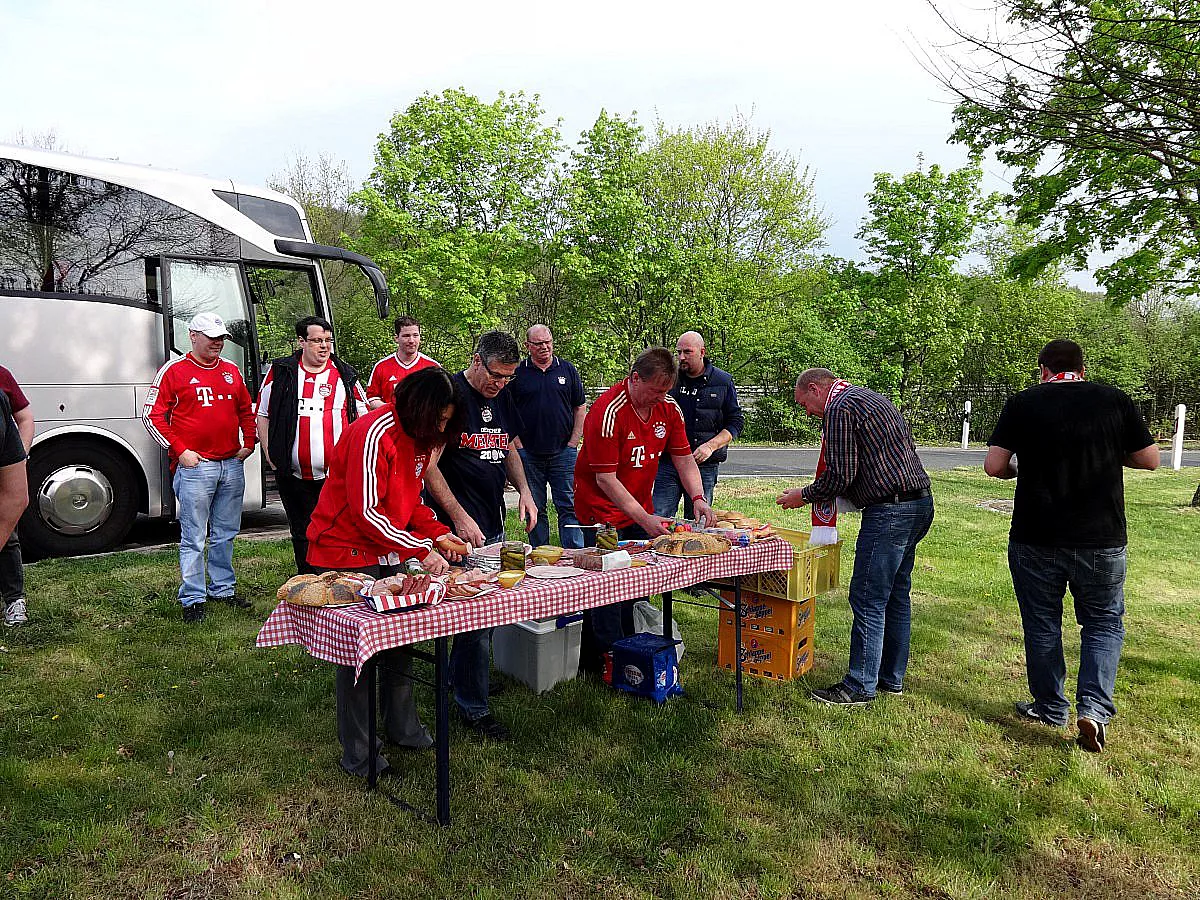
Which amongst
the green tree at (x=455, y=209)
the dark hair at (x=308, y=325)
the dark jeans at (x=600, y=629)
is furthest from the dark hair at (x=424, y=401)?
the green tree at (x=455, y=209)

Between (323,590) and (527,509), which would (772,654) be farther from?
(323,590)

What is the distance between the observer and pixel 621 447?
14.8ft

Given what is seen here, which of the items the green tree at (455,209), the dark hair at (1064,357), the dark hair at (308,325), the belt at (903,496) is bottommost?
the belt at (903,496)

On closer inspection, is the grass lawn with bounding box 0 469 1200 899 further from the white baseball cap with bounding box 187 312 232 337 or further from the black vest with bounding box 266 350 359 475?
the white baseball cap with bounding box 187 312 232 337

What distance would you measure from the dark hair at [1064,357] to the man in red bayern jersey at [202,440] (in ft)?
16.5

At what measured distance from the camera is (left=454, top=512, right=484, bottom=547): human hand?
3910mm

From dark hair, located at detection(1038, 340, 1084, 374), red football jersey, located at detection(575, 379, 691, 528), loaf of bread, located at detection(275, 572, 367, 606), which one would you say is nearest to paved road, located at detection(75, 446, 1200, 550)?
red football jersey, located at detection(575, 379, 691, 528)

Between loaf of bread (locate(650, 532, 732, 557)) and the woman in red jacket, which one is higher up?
the woman in red jacket

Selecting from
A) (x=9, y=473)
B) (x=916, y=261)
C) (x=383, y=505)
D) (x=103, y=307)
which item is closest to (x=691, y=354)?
(x=383, y=505)

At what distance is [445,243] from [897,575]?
1508 centimetres

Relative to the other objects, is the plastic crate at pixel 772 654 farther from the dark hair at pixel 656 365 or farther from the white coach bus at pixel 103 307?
the white coach bus at pixel 103 307

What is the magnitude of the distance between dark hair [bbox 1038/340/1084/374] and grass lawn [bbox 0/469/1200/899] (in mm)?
1805

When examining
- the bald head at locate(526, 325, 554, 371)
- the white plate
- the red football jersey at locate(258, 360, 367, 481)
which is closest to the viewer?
the white plate

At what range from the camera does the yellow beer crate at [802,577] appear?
15.2 ft
